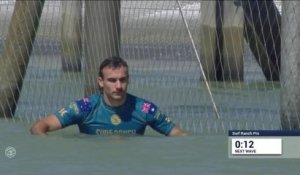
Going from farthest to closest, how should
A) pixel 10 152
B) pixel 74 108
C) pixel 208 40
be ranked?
1. pixel 208 40
2. pixel 74 108
3. pixel 10 152

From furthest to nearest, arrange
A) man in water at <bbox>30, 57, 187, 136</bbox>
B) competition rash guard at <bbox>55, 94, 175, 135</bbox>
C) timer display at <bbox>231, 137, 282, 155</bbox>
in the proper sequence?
competition rash guard at <bbox>55, 94, 175, 135</bbox>
man in water at <bbox>30, 57, 187, 136</bbox>
timer display at <bbox>231, 137, 282, 155</bbox>

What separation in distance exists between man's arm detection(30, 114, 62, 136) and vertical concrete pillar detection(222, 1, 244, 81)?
6849mm

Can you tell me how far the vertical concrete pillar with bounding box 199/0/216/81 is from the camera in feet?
59.5

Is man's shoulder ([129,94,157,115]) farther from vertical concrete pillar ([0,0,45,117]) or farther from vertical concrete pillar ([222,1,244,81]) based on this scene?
vertical concrete pillar ([222,1,244,81])

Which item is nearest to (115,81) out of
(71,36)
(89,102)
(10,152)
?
(89,102)

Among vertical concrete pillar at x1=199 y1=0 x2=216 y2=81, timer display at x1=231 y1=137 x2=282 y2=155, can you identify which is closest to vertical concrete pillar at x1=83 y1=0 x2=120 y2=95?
timer display at x1=231 y1=137 x2=282 y2=155

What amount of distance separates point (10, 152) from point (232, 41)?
8074 mm

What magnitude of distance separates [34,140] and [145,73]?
745 cm

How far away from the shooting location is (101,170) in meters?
9.90

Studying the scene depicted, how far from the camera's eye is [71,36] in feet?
71.5

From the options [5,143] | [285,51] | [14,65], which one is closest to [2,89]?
[14,65]

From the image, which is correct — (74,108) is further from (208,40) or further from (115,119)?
(208,40)

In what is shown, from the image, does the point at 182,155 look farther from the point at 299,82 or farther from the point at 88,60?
the point at 88,60

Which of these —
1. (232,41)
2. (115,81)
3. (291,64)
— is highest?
(232,41)
